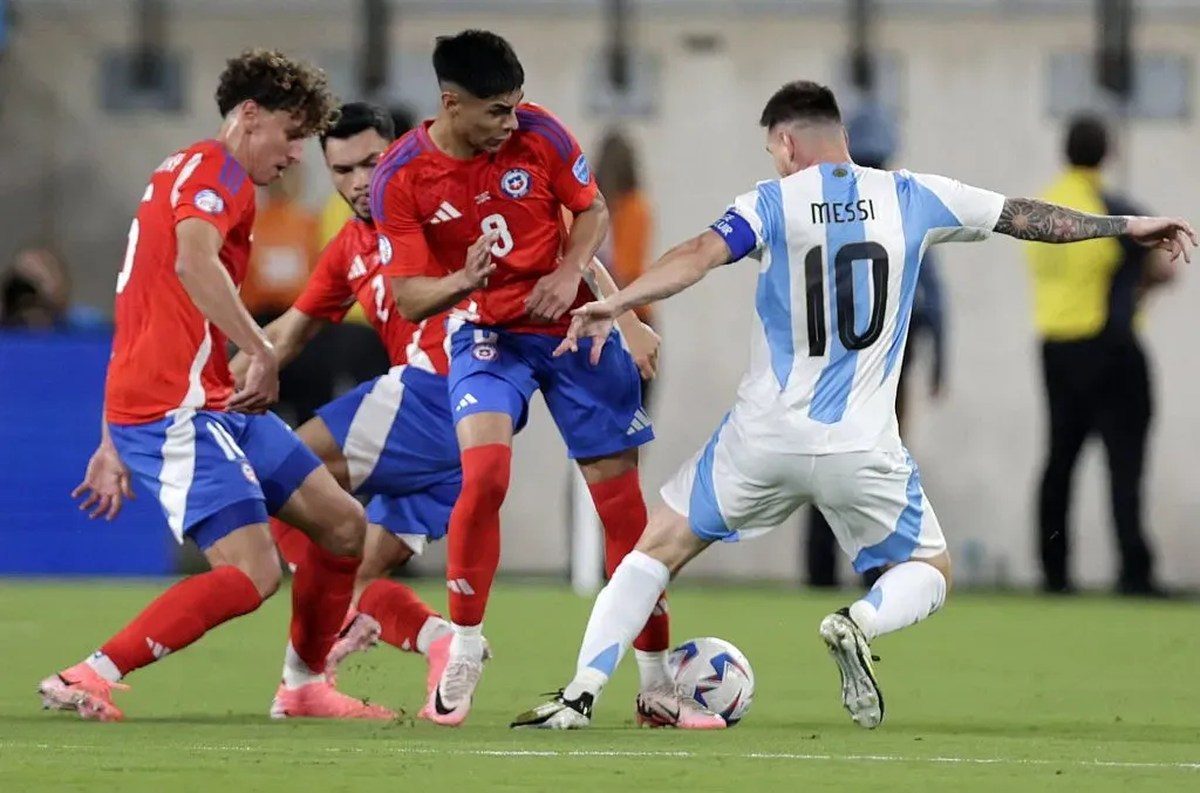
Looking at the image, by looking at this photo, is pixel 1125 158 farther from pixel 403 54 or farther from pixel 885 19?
pixel 403 54

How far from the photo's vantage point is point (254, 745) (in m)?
6.54

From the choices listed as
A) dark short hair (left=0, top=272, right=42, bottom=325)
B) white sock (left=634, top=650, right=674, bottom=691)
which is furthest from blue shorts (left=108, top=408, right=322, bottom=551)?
dark short hair (left=0, top=272, right=42, bottom=325)

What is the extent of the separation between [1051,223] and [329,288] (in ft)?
8.10

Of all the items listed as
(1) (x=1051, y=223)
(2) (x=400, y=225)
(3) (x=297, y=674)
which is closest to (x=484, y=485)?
(2) (x=400, y=225)

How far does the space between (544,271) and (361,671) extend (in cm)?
224

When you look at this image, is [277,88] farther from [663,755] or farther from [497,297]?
[663,755]

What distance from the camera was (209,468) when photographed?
291 inches

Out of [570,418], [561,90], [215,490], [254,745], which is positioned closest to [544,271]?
[570,418]

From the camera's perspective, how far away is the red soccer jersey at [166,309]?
7.43 meters

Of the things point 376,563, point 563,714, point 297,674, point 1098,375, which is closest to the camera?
point 563,714

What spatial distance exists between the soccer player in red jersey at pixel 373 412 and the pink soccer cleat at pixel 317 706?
38cm

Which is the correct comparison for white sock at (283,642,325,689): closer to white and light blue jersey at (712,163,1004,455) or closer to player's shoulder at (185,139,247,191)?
player's shoulder at (185,139,247,191)

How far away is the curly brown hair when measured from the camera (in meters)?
7.54

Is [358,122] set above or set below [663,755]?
above
